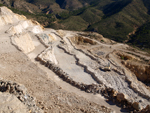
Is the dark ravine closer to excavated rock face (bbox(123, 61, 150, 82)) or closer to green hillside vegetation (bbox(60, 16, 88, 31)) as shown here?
excavated rock face (bbox(123, 61, 150, 82))

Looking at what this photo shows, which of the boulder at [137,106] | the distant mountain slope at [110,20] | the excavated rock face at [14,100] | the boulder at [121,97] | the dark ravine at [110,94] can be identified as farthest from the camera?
the distant mountain slope at [110,20]

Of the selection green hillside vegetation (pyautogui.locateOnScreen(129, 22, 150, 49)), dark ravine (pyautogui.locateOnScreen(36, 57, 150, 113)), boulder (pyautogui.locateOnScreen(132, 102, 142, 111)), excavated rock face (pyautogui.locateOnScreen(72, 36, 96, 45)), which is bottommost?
excavated rock face (pyautogui.locateOnScreen(72, 36, 96, 45))

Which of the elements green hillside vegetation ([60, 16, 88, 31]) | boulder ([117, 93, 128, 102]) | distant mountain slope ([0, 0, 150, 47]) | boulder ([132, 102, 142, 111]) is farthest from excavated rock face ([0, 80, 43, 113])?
green hillside vegetation ([60, 16, 88, 31])

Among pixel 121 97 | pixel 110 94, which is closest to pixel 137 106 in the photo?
pixel 121 97

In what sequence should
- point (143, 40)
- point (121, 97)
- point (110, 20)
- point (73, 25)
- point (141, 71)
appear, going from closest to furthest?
point (121, 97) → point (141, 71) → point (143, 40) → point (110, 20) → point (73, 25)

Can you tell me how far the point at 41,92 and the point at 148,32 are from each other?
43.6 meters

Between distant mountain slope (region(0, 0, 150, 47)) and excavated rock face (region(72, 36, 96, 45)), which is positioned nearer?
excavated rock face (region(72, 36, 96, 45))

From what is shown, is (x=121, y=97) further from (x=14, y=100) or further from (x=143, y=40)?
(x=143, y=40)

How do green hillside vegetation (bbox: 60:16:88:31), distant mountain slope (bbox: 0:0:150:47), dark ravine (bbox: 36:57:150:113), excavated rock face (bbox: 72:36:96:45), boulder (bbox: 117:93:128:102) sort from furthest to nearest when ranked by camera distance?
green hillside vegetation (bbox: 60:16:88:31) < distant mountain slope (bbox: 0:0:150:47) < excavated rock face (bbox: 72:36:96:45) < boulder (bbox: 117:93:128:102) < dark ravine (bbox: 36:57:150:113)

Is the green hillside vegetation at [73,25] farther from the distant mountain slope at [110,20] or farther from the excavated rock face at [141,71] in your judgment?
the excavated rock face at [141,71]

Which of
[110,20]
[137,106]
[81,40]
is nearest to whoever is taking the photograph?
[137,106]

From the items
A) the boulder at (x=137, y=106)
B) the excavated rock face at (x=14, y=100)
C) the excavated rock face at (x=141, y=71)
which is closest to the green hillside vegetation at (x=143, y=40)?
the excavated rock face at (x=141, y=71)

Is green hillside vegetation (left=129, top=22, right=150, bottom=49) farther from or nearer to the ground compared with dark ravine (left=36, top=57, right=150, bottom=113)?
farther from the ground

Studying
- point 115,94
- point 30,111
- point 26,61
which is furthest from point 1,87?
point 115,94
